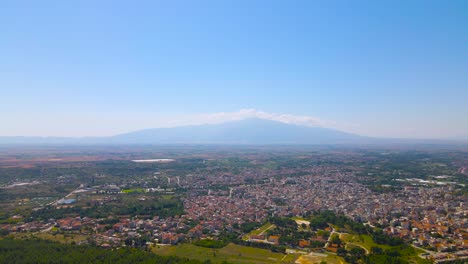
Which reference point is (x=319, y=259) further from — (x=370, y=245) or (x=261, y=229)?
(x=261, y=229)

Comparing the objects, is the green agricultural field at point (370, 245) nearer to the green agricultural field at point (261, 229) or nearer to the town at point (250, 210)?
the town at point (250, 210)

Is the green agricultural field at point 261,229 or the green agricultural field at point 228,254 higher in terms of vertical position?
the green agricultural field at point 261,229

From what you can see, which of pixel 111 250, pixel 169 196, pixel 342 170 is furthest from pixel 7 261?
pixel 342 170

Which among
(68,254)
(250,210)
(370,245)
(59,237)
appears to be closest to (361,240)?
(370,245)

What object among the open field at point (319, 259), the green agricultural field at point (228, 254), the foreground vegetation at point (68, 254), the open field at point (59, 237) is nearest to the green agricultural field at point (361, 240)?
the open field at point (319, 259)

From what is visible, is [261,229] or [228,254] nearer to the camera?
[228,254]

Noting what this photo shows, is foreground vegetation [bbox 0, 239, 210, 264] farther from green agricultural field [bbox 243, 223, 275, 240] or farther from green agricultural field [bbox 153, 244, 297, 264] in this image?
green agricultural field [bbox 243, 223, 275, 240]

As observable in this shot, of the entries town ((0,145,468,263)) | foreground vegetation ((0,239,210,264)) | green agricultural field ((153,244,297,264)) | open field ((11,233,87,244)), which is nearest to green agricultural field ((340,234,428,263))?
town ((0,145,468,263))

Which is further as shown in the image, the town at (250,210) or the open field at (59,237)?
the town at (250,210)

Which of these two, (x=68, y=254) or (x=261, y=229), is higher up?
(x=68, y=254)
